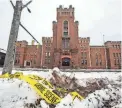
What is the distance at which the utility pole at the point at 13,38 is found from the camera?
7164mm

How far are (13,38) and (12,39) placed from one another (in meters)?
0.06

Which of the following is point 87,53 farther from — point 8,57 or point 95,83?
point 8,57

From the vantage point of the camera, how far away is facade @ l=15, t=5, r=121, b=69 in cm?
3678

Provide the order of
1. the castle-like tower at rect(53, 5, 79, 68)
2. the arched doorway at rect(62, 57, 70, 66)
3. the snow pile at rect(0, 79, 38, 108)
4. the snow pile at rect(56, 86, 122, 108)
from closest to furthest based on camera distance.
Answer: the snow pile at rect(56, 86, 122, 108)
the snow pile at rect(0, 79, 38, 108)
the castle-like tower at rect(53, 5, 79, 68)
the arched doorway at rect(62, 57, 70, 66)

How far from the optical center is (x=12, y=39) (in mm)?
7367

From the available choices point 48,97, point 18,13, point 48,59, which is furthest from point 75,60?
point 48,97

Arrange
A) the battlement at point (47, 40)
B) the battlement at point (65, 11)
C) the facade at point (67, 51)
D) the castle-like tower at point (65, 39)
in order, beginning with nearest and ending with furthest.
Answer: the castle-like tower at point (65, 39) → the facade at point (67, 51) → the battlement at point (65, 11) → the battlement at point (47, 40)

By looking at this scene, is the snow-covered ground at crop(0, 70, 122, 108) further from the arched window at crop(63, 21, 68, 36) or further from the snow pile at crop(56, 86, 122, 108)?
the arched window at crop(63, 21, 68, 36)

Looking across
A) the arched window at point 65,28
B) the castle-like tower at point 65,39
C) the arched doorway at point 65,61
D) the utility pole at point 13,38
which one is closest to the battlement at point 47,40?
the castle-like tower at point 65,39

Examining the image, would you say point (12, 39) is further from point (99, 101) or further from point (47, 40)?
point (47, 40)

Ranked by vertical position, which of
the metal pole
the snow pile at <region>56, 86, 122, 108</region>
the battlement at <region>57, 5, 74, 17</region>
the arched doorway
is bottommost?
the snow pile at <region>56, 86, 122, 108</region>

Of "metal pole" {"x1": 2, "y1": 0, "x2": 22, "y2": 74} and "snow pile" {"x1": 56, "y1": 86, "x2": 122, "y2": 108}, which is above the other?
"metal pole" {"x1": 2, "y1": 0, "x2": 22, "y2": 74}

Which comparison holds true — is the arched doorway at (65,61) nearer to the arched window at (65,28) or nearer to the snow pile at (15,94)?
the arched window at (65,28)

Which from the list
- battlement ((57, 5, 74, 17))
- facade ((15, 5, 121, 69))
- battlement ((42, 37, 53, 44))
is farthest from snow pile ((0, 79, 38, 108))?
battlement ((57, 5, 74, 17))
